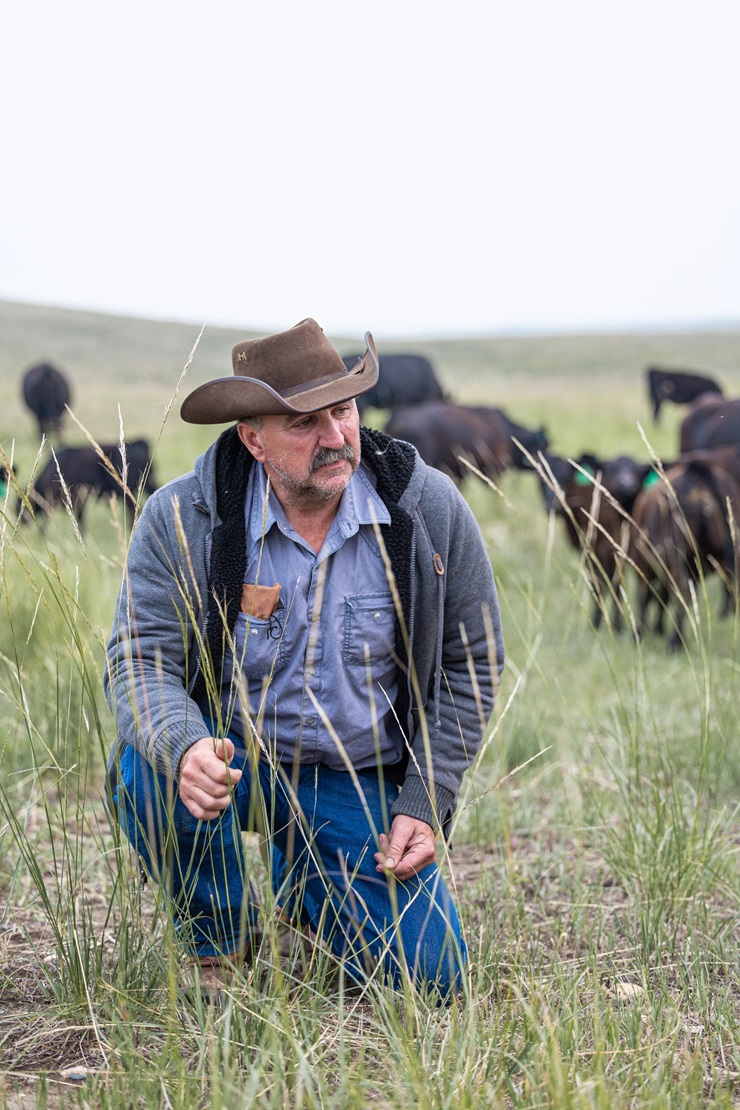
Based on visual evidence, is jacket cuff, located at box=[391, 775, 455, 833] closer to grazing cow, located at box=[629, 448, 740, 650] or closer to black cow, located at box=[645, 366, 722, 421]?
grazing cow, located at box=[629, 448, 740, 650]

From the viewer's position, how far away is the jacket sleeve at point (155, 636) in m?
2.65

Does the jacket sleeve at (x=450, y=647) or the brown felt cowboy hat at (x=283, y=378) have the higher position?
the brown felt cowboy hat at (x=283, y=378)

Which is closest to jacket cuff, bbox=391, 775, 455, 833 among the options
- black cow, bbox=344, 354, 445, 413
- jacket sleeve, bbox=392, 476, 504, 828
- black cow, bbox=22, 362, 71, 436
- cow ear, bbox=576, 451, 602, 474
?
jacket sleeve, bbox=392, 476, 504, 828

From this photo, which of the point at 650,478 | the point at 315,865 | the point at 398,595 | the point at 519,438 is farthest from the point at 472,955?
the point at 519,438

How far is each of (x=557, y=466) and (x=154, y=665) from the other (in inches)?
372

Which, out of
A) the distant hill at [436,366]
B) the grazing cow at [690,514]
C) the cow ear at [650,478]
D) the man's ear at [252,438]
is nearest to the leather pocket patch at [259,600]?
the man's ear at [252,438]

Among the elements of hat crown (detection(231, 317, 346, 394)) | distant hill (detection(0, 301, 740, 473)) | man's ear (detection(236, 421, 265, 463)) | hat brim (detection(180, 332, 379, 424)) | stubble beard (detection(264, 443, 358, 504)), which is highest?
hat crown (detection(231, 317, 346, 394))

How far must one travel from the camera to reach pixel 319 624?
297cm

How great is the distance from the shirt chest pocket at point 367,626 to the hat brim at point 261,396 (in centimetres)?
52

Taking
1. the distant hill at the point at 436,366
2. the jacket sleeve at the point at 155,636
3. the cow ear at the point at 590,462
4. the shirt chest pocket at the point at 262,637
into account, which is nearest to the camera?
the jacket sleeve at the point at 155,636

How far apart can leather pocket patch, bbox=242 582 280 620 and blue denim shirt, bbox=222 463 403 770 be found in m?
0.02

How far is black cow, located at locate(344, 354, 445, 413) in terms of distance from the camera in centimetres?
1980

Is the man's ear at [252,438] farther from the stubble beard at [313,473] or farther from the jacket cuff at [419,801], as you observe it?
the jacket cuff at [419,801]

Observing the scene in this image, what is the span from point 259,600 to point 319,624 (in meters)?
0.18
